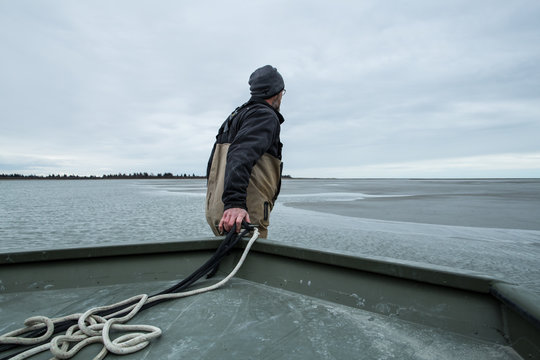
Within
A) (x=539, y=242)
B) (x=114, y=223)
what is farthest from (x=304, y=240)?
(x=114, y=223)

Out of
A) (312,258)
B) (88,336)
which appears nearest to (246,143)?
(312,258)

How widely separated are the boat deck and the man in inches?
24.3

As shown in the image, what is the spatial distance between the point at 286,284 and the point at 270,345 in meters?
0.74

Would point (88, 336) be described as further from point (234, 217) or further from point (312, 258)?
point (312, 258)

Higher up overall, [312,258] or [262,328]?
[312,258]

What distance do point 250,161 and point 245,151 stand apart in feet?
0.27

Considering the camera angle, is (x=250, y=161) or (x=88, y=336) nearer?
(x=88, y=336)

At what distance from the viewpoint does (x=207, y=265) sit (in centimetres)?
217

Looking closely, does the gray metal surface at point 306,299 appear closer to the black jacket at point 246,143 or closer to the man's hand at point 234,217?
the man's hand at point 234,217

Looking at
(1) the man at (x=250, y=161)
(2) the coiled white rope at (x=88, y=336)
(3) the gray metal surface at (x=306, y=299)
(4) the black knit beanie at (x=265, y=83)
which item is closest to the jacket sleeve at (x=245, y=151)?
(1) the man at (x=250, y=161)

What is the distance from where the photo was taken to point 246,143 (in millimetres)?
2279

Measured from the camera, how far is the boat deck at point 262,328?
4.59 ft

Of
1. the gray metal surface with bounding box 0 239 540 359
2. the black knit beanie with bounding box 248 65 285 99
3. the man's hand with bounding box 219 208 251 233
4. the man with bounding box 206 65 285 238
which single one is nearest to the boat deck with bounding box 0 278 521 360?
the gray metal surface with bounding box 0 239 540 359

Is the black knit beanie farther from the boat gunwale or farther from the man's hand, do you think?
the boat gunwale
